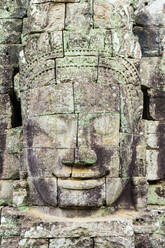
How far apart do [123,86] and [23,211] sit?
2189mm

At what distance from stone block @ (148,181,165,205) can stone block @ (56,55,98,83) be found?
1.98 metres

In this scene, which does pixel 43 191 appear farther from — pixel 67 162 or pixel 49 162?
pixel 67 162

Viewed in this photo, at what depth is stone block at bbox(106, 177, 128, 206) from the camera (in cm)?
489

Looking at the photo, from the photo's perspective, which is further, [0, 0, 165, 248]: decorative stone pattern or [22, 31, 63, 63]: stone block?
[22, 31, 63, 63]: stone block

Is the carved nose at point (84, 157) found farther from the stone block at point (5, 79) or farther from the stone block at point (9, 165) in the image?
the stone block at point (5, 79)

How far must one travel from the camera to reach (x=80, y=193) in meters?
4.76

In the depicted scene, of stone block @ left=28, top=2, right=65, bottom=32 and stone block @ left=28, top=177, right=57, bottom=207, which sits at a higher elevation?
stone block @ left=28, top=2, right=65, bottom=32

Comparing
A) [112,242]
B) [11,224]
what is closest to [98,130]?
[112,242]

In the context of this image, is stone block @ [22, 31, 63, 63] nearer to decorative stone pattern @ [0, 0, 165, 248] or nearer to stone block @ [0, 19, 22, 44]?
decorative stone pattern @ [0, 0, 165, 248]

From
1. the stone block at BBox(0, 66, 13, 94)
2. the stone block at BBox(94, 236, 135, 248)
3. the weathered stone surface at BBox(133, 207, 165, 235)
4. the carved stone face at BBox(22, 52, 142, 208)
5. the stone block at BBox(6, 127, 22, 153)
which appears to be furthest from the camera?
the stone block at BBox(0, 66, 13, 94)

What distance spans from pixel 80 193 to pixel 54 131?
87cm

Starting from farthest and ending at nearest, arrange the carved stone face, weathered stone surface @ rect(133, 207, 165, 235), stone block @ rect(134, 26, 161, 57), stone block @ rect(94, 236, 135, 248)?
stone block @ rect(134, 26, 161, 57)
weathered stone surface @ rect(133, 207, 165, 235)
the carved stone face
stone block @ rect(94, 236, 135, 248)

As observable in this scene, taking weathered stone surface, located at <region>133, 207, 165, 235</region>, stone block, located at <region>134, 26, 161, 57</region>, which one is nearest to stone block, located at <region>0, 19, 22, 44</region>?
stone block, located at <region>134, 26, 161, 57</region>

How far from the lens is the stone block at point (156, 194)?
18.7 feet
